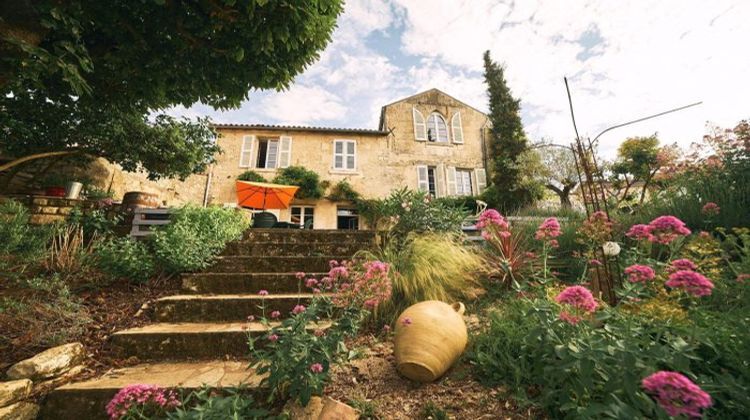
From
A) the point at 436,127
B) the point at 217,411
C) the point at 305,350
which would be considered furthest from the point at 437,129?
the point at 217,411

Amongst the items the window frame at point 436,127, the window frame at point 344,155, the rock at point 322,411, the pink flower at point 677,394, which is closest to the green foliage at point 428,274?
the rock at point 322,411

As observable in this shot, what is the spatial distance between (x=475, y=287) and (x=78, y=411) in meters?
3.52

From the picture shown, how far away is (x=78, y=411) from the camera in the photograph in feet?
5.66

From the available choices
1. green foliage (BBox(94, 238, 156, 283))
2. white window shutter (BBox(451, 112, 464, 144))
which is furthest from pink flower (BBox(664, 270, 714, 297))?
white window shutter (BBox(451, 112, 464, 144))

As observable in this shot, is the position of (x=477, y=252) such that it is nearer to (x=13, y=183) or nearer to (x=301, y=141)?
(x=13, y=183)

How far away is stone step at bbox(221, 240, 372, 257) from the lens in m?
4.16

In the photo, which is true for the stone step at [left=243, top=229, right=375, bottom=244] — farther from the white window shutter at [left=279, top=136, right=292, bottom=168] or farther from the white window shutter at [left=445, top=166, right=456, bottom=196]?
the white window shutter at [left=445, top=166, right=456, bottom=196]

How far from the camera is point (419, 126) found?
13.8 meters

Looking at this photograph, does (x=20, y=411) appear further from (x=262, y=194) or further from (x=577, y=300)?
(x=262, y=194)

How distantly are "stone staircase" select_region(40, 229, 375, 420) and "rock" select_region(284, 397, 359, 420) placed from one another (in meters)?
0.38

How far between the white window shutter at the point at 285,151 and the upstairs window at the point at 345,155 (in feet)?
6.58

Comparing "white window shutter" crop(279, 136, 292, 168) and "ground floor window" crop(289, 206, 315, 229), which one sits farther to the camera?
"white window shutter" crop(279, 136, 292, 168)

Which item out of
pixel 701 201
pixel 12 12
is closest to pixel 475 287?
pixel 701 201

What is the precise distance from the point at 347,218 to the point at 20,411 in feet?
35.6
